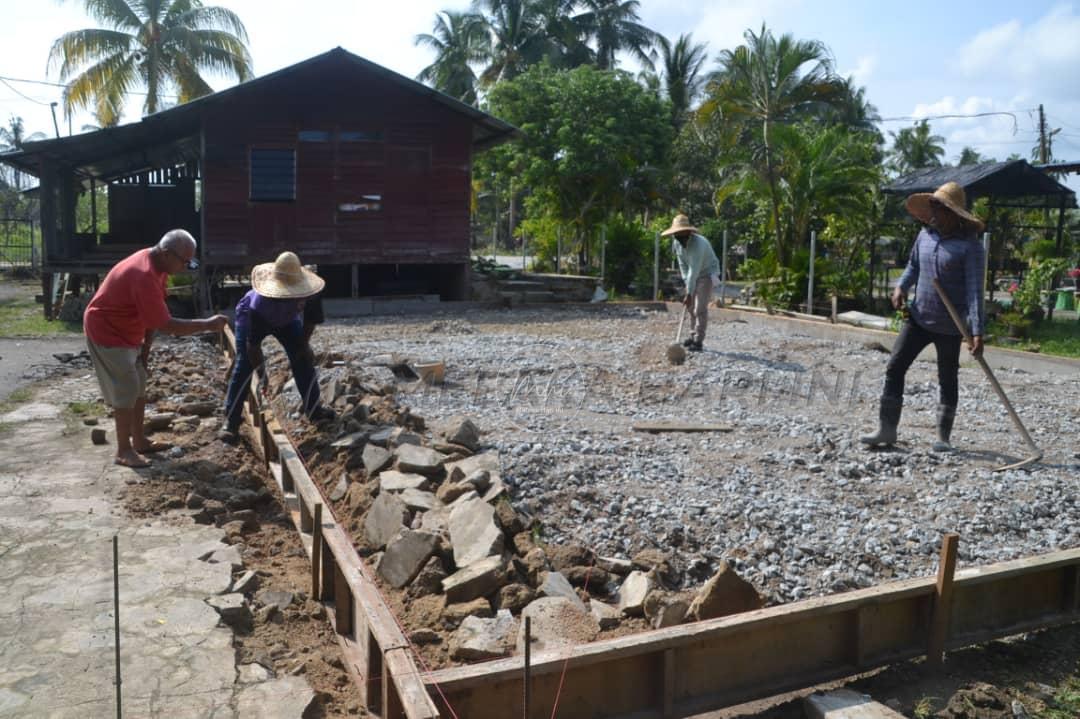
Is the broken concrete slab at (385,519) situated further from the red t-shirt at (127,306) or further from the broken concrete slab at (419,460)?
the red t-shirt at (127,306)

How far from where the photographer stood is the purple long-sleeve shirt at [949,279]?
6.05 metres

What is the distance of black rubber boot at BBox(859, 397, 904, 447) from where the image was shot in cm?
641

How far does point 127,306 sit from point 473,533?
318cm

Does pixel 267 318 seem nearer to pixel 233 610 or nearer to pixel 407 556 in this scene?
pixel 407 556

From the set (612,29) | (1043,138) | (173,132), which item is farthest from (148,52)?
(1043,138)

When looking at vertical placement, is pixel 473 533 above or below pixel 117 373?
below

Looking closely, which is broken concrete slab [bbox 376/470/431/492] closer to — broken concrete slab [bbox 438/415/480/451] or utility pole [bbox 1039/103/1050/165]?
broken concrete slab [bbox 438/415/480/451]

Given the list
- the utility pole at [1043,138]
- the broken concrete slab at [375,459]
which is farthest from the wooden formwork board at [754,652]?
the utility pole at [1043,138]

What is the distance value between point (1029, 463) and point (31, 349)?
1197 cm

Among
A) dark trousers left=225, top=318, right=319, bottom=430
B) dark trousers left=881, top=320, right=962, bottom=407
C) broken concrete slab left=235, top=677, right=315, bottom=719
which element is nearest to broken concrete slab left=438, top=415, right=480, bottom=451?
dark trousers left=225, top=318, right=319, bottom=430

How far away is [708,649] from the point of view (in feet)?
11.3

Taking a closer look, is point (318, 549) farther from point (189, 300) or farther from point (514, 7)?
point (514, 7)

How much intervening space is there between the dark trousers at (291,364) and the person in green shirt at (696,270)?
5.11 metres

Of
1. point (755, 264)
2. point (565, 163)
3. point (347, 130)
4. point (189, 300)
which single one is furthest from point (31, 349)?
point (565, 163)
